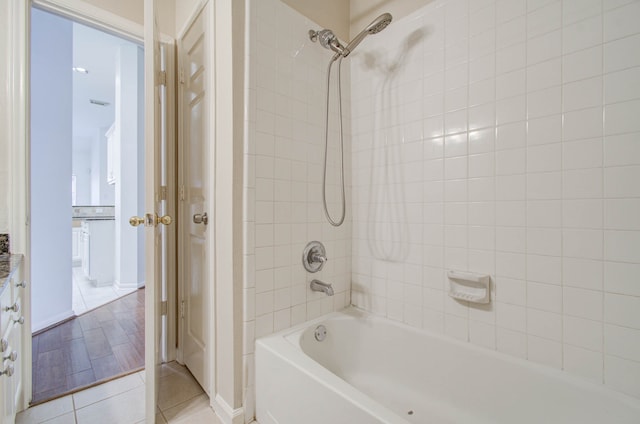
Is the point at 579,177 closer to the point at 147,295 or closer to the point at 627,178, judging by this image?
the point at 627,178

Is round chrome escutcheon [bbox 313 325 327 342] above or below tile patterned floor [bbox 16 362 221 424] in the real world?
above

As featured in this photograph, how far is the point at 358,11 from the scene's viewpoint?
5.74 feet

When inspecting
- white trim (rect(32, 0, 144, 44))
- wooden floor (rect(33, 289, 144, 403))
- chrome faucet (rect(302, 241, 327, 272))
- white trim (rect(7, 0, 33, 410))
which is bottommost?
wooden floor (rect(33, 289, 144, 403))

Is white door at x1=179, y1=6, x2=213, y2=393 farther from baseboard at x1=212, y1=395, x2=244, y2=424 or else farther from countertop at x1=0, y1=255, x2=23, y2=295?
countertop at x1=0, y1=255, x2=23, y2=295

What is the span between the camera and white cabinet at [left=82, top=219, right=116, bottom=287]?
357 centimetres

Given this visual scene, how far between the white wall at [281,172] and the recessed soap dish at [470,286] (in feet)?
2.17

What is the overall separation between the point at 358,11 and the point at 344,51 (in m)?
0.52

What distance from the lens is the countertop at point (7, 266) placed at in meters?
0.96

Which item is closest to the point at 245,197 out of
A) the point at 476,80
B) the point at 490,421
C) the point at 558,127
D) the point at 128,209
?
the point at 476,80

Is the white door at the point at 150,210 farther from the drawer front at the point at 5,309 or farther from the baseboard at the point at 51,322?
the baseboard at the point at 51,322

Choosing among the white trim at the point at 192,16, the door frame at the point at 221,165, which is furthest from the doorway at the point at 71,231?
the white trim at the point at 192,16

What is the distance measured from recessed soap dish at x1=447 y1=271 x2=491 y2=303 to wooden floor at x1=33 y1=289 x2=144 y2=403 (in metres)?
1.93

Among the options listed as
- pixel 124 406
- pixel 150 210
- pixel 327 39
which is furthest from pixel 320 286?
pixel 327 39

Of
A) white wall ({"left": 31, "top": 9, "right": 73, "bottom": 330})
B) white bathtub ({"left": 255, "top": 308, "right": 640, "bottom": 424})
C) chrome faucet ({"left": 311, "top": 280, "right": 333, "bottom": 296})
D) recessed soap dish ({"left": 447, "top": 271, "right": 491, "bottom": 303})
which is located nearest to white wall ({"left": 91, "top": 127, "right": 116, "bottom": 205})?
white wall ({"left": 31, "top": 9, "right": 73, "bottom": 330})
